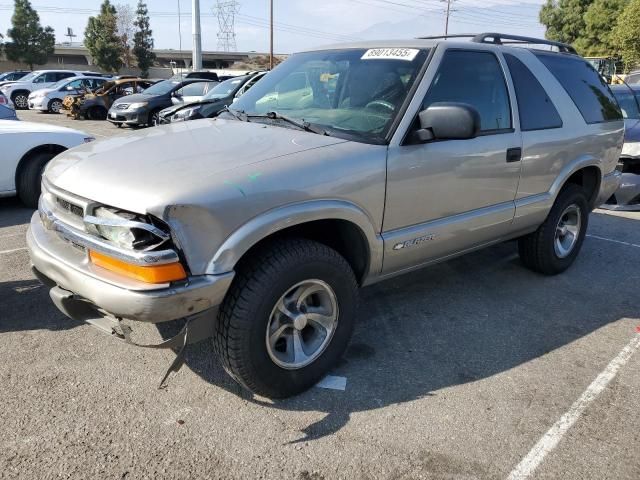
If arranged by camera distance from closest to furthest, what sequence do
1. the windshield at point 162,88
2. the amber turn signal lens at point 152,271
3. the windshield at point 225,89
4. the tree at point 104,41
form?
the amber turn signal lens at point 152,271 → the windshield at point 225,89 → the windshield at point 162,88 → the tree at point 104,41

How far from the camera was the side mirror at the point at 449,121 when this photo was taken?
302 cm

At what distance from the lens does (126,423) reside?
267 cm

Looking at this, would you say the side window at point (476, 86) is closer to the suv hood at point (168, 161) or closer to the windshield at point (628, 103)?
the suv hood at point (168, 161)

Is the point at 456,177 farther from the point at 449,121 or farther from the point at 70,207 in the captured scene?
the point at 70,207

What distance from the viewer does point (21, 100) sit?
24.0 m

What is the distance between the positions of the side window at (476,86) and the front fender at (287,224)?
90 cm

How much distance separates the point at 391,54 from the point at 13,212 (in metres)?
5.34

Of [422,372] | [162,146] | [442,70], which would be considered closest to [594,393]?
[422,372]

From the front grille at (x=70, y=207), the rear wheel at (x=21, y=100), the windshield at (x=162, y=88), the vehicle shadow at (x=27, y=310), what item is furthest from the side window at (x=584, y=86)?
the rear wheel at (x=21, y=100)

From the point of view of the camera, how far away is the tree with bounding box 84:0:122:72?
54594 millimetres

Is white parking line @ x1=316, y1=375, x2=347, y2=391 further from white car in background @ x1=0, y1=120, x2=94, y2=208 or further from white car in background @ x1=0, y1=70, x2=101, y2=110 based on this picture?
white car in background @ x1=0, y1=70, x2=101, y2=110

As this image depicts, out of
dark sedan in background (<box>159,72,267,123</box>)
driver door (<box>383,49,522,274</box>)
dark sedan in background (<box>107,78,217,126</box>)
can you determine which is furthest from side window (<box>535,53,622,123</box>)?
dark sedan in background (<box>107,78,217,126</box>)

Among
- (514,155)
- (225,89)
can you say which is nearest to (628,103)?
(514,155)

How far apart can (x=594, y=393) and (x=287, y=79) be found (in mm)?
2904
